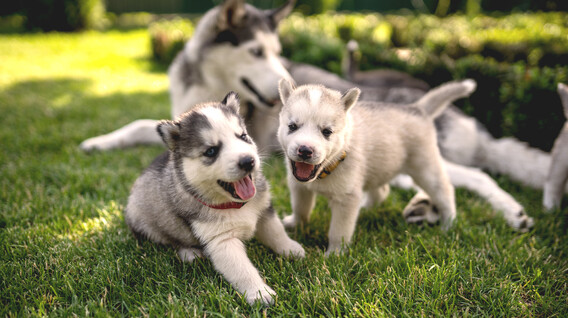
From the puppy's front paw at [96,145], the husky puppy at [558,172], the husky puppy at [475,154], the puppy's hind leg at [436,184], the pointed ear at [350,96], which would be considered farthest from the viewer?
the puppy's front paw at [96,145]

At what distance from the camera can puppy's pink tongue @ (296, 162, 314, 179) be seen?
278cm

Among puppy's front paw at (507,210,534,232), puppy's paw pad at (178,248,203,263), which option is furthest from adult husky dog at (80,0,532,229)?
puppy's paw pad at (178,248,203,263)

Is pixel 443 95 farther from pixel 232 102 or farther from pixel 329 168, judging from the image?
pixel 232 102

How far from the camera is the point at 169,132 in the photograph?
104 inches

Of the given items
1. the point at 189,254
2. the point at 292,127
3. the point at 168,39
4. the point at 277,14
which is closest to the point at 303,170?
the point at 292,127

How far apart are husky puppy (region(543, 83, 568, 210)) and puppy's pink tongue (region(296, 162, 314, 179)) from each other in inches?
104

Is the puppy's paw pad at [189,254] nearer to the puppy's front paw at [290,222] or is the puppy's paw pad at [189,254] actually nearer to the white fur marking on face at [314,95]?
the puppy's front paw at [290,222]

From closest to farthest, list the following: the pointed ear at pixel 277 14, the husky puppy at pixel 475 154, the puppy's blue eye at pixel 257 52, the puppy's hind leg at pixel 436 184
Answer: the puppy's hind leg at pixel 436 184, the husky puppy at pixel 475 154, the puppy's blue eye at pixel 257 52, the pointed ear at pixel 277 14

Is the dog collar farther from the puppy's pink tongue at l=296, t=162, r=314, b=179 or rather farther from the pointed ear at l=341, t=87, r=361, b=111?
the pointed ear at l=341, t=87, r=361, b=111

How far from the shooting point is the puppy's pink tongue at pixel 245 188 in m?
2.60

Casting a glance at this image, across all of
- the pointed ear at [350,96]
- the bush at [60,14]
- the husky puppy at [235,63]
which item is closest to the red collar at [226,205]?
the pointed ear at [350,96]

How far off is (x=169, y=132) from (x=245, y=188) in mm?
634

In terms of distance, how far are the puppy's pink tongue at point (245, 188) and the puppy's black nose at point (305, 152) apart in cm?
39

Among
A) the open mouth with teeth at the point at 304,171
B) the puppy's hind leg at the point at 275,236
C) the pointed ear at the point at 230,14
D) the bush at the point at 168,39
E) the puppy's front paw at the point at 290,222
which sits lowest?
the bush at the point at 168,39
